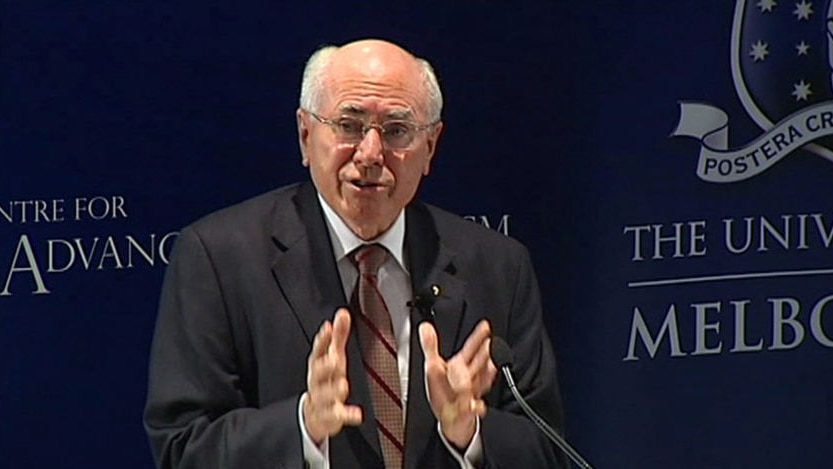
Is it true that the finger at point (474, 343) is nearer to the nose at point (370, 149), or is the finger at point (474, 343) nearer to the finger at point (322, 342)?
the finger at point (322, 342)

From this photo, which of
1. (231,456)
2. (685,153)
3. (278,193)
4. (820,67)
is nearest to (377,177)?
(278,193)

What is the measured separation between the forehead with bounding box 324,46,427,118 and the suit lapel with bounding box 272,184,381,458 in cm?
27

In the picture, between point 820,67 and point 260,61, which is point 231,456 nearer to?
point 260,61

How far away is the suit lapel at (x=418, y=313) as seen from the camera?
339cm

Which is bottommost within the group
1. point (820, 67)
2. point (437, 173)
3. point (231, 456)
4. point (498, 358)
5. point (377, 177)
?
point (231, 456)

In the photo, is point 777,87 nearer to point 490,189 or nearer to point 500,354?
point 490,189

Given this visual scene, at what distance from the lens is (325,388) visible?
3.10 metres

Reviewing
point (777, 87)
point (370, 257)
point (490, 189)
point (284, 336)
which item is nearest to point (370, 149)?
point (370, 257)

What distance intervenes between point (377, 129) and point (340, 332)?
17.2 inches

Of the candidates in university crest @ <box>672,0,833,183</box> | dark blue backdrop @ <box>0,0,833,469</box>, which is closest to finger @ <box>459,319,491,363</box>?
dark blue backdrop @ <box>0,0,833,469</box>

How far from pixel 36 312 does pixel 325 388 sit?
50.2 inches

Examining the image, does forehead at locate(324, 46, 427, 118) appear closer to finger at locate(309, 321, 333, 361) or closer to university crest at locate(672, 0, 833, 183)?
finger at locate(309, 321, 333, 361)

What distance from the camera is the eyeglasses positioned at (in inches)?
133

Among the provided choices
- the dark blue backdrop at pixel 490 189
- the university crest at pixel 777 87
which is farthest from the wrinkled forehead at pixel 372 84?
the university crest at pixel 777 87
